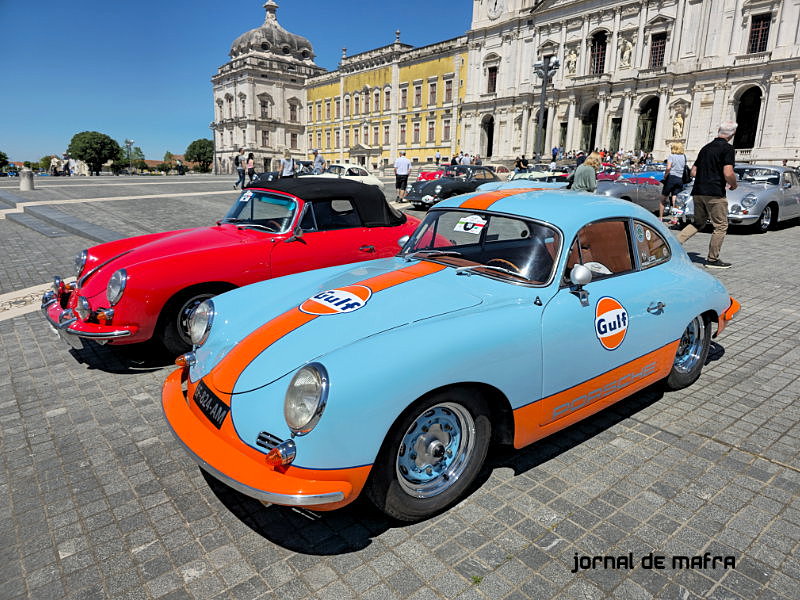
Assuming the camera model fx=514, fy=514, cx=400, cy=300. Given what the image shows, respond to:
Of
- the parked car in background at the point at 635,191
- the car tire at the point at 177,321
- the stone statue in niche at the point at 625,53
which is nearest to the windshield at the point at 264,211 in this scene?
the car tire at the point at 177,321

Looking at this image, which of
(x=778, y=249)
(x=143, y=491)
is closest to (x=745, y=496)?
(x=143, y=491)

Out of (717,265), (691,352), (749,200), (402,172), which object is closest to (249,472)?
(691,352)

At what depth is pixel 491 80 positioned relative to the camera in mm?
52688

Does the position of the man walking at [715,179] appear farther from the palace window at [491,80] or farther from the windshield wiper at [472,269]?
the palace window at [491,80]

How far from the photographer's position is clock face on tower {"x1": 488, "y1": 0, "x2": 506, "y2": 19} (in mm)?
50031

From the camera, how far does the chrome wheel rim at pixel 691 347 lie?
411cm

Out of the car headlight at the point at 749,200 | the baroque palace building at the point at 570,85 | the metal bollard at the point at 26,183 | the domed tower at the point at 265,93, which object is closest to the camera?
the car headlight at the point at 749,200

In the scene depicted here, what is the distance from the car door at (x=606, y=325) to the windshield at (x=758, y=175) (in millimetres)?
11189

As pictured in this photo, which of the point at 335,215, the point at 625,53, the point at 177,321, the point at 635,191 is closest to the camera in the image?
the point at 177,321

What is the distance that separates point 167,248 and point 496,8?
55040 mm

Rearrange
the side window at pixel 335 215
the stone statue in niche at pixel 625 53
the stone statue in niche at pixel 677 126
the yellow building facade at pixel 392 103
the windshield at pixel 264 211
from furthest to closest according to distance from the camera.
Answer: the yellow building facade at pixel 392 103 → the stone statue in niche at pixel 625 53 → the stone statue in niche at pixel 677 126 → the side window at pixel 335 215 → the windshield at pixel 264 211

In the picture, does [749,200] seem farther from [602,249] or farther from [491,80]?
[491,80]

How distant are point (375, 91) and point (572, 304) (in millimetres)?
70673

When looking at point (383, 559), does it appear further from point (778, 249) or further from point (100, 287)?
point (778, 249)
